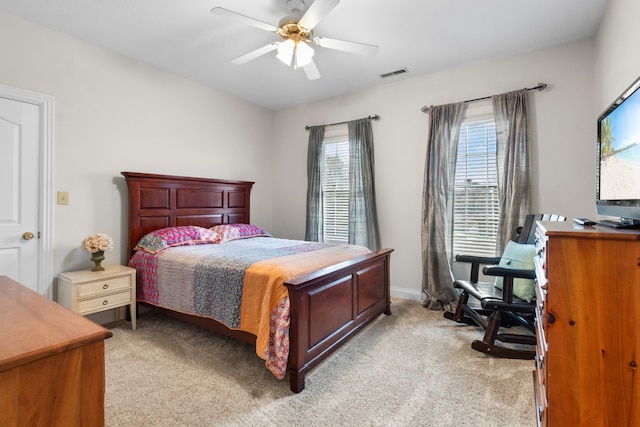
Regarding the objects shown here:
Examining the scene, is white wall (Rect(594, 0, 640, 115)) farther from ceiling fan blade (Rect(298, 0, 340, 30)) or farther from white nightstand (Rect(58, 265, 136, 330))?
white nightstand (Rect(58, 265, 136, 330))

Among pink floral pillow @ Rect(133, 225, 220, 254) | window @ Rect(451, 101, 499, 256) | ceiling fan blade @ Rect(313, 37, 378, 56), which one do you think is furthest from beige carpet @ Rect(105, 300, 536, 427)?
ceiling fan blade @ Rect(313, 37, 378, 56)

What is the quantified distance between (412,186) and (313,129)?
1.68 meters

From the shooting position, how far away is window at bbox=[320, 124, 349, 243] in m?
4.29

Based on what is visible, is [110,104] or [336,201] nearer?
[110,104]

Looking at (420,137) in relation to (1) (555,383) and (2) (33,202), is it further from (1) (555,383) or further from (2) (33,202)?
(2) (33,202)

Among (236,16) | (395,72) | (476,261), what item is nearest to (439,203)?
(476,261)

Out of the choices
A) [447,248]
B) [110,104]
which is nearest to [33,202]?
[110,104]

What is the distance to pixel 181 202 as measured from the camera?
3559 mm

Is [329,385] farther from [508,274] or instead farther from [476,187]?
[476,187]

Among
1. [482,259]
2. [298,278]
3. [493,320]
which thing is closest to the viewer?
[298,278]

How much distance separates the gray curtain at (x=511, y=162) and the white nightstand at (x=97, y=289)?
142 inches

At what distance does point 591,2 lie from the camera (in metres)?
2.33

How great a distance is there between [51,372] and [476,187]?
11.8 feet

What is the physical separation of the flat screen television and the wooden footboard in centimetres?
156
